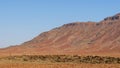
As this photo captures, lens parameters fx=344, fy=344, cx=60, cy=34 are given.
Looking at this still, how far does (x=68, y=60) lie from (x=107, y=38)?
2881 inches

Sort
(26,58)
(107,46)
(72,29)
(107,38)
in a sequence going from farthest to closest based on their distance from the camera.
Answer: (72,29)
(107,38)
(107,46)
(26,58)

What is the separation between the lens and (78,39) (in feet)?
442

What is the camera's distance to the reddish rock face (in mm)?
113875

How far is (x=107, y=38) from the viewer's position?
123 m

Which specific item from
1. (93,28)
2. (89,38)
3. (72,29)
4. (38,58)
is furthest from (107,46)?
(38,58)

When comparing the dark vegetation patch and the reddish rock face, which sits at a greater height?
the reddish rock face

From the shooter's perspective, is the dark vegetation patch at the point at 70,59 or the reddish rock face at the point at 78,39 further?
the reddish rock face at the point at 78,39

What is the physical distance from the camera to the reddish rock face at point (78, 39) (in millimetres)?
113875

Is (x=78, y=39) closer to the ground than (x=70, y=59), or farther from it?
farther from it

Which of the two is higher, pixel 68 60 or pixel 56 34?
pixel 56 34

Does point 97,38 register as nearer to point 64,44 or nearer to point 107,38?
point 107,38

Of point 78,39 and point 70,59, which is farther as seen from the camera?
point 78,39

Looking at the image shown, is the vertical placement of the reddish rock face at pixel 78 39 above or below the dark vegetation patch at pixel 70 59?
above

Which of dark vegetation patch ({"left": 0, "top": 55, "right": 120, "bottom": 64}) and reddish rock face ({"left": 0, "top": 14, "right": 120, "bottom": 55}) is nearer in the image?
dark vegetation patch ({"left": 0, "top": 55, "right": 120, "bottom": 64})
